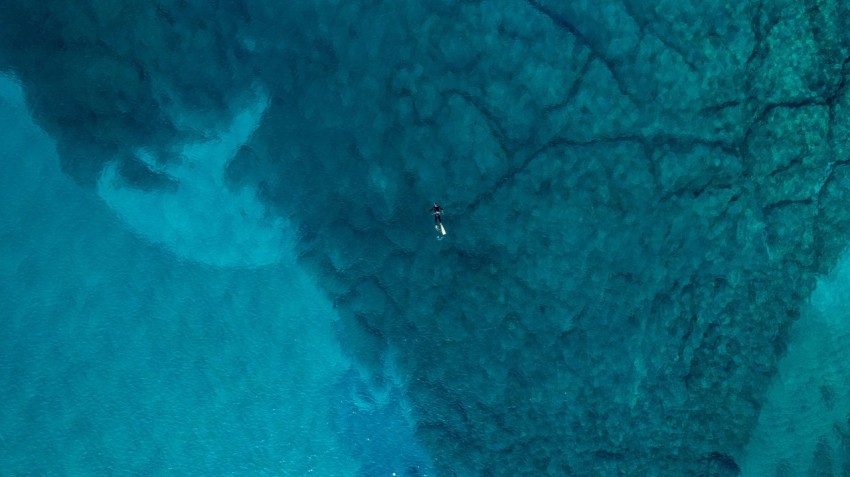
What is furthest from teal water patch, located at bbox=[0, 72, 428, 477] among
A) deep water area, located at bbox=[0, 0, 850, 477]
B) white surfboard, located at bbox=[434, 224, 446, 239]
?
white surfboard, located at bbox=[434, 224, 446, 239]

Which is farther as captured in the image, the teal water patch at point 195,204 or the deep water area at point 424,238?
the teal water patch at point 195,204

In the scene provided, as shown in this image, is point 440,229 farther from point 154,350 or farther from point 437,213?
point 154,350

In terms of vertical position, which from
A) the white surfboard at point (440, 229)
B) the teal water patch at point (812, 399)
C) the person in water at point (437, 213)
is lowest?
the teal water patch at point (812, 399)

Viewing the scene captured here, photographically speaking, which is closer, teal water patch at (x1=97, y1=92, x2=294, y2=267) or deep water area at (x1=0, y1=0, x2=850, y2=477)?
deep water area at (x1=0, y1=0, x2=850, y2=477)

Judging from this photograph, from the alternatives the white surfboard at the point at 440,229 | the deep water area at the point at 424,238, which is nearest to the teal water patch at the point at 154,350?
the deep water area at the point at 424,238

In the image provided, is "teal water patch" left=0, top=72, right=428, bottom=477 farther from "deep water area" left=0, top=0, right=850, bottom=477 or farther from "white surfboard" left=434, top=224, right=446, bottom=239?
"white surfboard" left=434, top=224, right=446, bottom=239

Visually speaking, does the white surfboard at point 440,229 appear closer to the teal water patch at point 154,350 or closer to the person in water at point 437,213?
the person in water at point 437,213

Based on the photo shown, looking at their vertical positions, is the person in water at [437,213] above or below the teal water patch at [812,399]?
above

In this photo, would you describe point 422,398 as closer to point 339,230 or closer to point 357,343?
point 357,343
